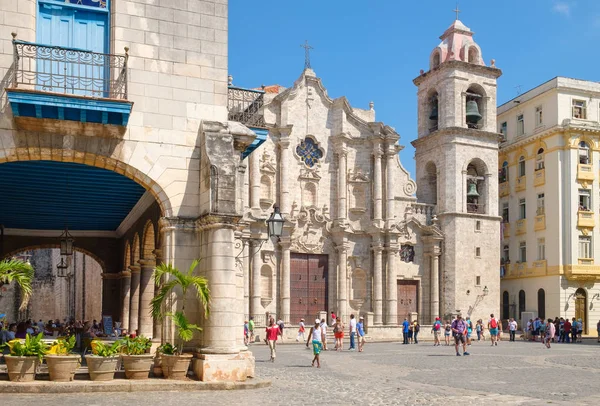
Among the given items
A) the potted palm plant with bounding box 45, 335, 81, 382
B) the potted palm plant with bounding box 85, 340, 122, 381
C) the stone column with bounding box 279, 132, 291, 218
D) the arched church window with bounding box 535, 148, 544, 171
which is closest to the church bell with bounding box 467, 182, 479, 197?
the arched church window with bounding box 535, 148, 544, 171

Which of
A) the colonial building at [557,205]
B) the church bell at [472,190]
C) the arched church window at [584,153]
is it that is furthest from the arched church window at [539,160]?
the church bell at [472,190]

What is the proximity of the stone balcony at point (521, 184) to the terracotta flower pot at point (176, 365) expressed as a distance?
38.8m

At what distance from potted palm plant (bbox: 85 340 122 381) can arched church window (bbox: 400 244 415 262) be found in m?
31.0

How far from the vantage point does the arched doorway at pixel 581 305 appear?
45.6 meters

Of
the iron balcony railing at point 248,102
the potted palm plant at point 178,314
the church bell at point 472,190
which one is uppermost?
the church bell at point 472,190

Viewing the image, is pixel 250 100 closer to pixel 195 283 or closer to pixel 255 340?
pixel 195 283

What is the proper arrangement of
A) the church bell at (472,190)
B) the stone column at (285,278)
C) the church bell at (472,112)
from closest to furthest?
the stone column at (285,278) → the church bell at (472,190) → the church bell at (472,112)

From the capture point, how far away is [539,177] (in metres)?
47.4

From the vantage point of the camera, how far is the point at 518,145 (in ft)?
163

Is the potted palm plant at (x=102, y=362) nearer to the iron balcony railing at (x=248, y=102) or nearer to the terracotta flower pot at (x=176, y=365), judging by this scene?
the terracotta flower pot at (x=176, y=365)

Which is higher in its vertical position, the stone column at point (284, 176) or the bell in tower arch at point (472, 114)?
the bell in tower arch at point (472, 114)

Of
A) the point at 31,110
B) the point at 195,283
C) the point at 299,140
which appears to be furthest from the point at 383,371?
the point at 299,140

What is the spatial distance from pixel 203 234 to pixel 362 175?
28277mm

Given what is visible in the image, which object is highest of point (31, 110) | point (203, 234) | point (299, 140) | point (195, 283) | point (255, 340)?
point (299, 140)
